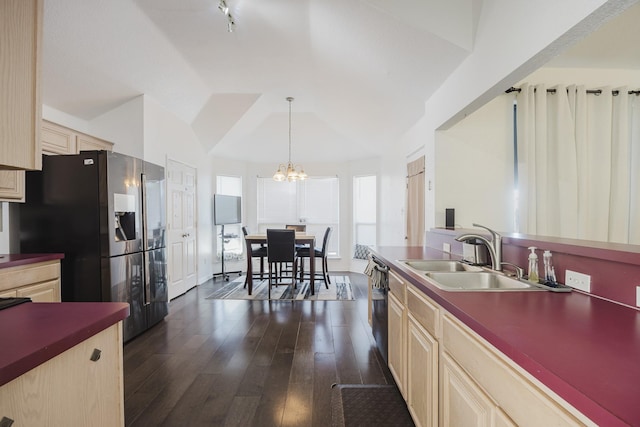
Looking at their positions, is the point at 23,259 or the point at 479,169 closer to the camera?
the point at 23,259

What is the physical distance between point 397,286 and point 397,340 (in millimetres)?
353

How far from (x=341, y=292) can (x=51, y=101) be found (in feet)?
13.9

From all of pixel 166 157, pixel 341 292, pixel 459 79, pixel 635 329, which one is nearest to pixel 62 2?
pixel 166 157

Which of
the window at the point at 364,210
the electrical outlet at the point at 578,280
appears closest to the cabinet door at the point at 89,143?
the electrical outlet at the point at 578,280

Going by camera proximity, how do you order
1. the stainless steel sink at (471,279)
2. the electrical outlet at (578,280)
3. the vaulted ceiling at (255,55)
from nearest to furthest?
the electrical outlet at (578,280) → the stainless steel sink at (471,279) → the vaulted ceiling at (255,55)

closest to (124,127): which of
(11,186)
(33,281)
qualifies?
(33,281)

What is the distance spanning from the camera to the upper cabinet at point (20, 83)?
33.4 inches

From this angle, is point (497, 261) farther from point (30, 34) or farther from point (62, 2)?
point (62, 2)

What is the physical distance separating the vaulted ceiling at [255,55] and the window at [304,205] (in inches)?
72.9

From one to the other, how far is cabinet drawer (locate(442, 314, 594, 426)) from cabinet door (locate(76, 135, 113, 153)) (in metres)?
3.78

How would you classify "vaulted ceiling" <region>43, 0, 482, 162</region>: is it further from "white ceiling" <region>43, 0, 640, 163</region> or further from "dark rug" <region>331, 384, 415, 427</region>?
"dark rug" <region>331, 384, 415, 427</region>

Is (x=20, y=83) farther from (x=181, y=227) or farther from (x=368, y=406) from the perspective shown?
(x=181, y=227)

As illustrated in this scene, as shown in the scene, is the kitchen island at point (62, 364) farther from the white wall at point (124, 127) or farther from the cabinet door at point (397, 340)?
the white wall at point (124, 127)

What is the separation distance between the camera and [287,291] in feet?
15.3
